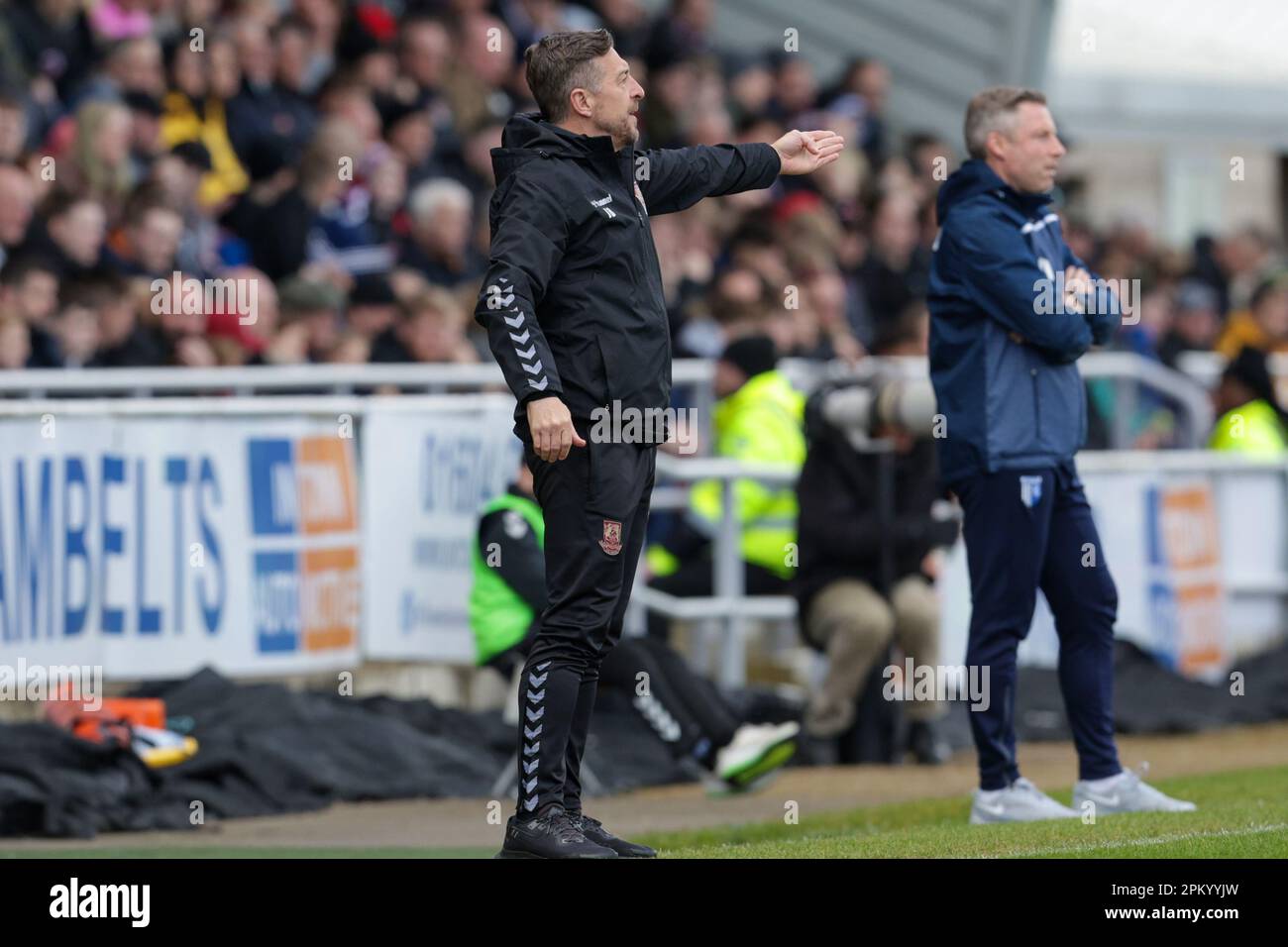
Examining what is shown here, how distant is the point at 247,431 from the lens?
36.8 feet

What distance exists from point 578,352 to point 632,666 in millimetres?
3940

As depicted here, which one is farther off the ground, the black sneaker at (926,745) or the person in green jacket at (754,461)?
the person in green jacket at (754,461)

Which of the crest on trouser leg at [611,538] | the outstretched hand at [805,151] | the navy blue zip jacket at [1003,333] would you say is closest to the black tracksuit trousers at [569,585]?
the crest on trouser leg at [611,538]

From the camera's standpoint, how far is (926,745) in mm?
11812

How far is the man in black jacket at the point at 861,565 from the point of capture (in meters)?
11.5

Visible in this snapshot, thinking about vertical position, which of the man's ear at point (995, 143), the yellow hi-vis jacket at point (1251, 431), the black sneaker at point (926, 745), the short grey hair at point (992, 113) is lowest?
the black sneaker at point (926, 745)

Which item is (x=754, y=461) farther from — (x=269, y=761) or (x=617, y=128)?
(x=617, y=128)

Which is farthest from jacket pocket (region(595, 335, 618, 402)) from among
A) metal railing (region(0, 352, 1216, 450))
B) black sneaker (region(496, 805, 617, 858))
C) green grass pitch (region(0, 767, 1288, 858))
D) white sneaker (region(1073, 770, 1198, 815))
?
metal railing (region(0, 352, 1216, 450))

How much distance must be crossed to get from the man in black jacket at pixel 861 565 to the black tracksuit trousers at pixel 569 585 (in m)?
4.79

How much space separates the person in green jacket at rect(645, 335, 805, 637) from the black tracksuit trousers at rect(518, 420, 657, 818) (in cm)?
533

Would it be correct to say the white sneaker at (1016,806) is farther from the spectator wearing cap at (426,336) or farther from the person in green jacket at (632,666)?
the spectator wearing cap at (426,336)

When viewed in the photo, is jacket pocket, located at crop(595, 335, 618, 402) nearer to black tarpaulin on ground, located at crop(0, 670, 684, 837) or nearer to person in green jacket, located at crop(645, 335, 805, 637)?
black tarpaulin on ground, located at crop(0, 670, 684, 837)

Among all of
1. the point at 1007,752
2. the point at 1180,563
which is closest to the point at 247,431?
the point at 1007,752
